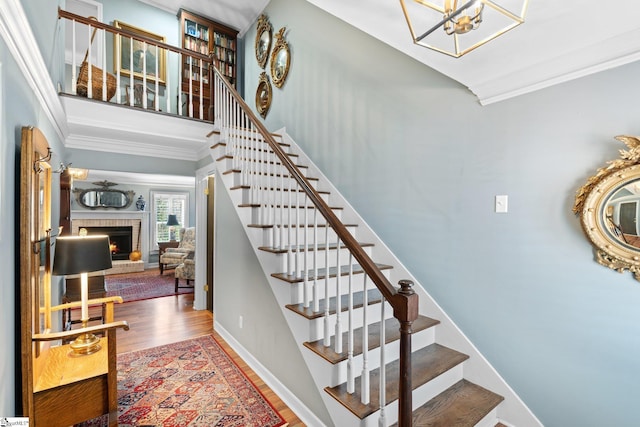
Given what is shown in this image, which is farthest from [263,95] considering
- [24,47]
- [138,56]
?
[24,47]

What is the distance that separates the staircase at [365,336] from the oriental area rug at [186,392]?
70 centimetres

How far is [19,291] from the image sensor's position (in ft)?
4.25

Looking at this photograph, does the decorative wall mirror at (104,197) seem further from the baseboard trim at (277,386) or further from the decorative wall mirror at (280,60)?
the baseboard trim at (277,386)

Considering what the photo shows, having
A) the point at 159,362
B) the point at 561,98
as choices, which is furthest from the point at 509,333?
the point at 159,362

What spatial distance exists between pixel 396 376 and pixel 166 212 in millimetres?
7663

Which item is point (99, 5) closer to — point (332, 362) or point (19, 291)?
point (19, 291)

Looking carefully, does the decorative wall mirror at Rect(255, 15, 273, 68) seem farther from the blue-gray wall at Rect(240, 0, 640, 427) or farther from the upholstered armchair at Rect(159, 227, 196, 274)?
the upholstered armchair at Rect(159, 227, 196, 274)

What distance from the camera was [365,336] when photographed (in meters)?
1.51

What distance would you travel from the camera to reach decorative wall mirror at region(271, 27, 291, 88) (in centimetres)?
397

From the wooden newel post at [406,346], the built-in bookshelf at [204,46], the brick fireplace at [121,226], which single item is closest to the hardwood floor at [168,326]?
the wooden newel post at [406,346]

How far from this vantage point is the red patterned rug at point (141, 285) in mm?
5031

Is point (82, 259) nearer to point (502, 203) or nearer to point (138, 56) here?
point (502, 203)

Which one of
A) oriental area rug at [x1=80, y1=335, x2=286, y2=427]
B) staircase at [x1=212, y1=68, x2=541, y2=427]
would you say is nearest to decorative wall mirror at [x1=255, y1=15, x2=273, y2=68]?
staircase at [x1=212, y1=68, x2=541, y2=427]

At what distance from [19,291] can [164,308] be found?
329 cm
